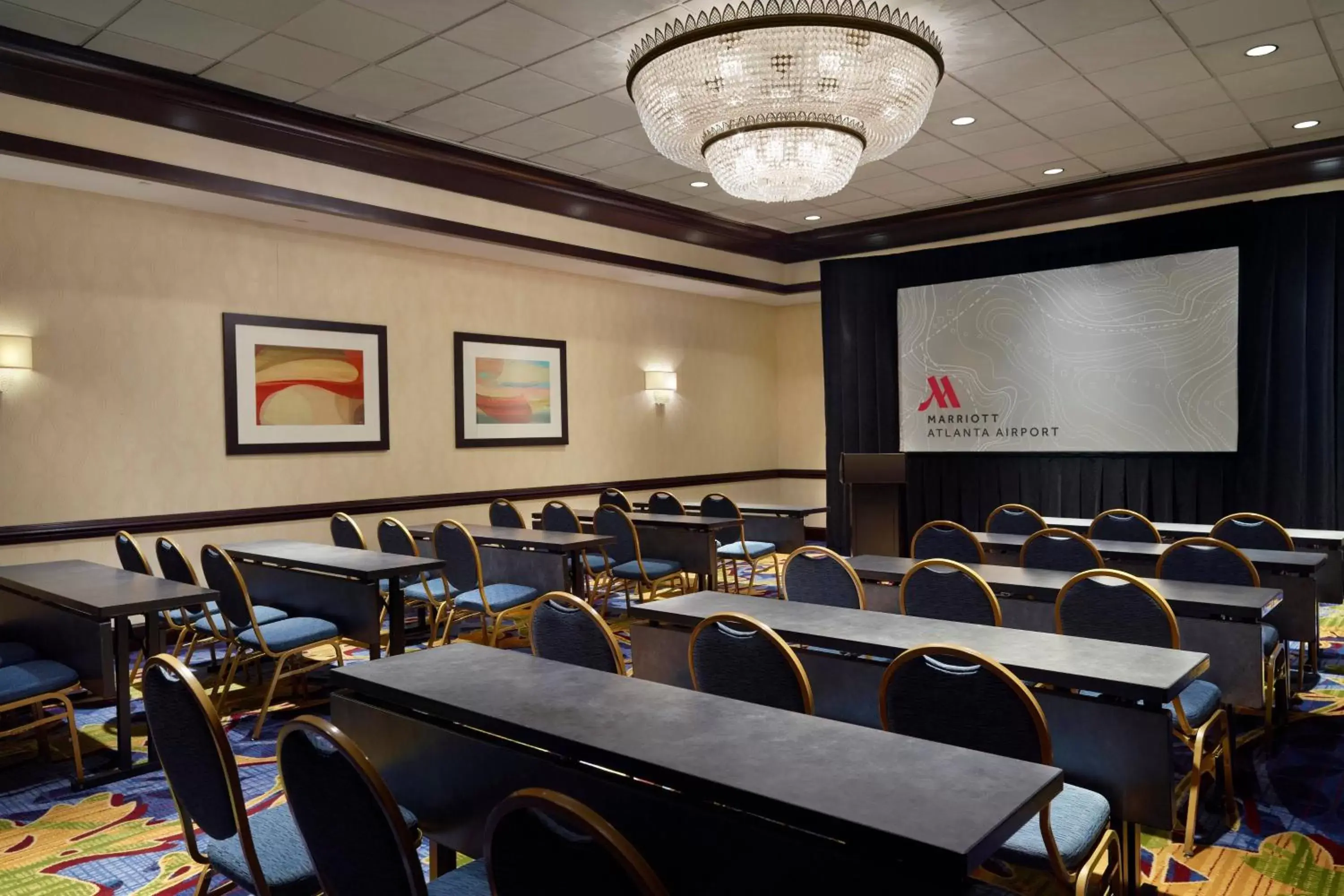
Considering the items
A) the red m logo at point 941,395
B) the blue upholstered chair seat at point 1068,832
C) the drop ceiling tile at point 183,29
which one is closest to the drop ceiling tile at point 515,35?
the drop ceiling tile at point 183,29

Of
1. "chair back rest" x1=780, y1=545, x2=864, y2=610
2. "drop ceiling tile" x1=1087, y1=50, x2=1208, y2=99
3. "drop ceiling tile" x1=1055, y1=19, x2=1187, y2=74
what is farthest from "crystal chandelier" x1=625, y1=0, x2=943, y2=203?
"chair back rest" x1=780, y1=545, x2=864, y2=610

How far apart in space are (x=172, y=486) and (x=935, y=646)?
18.8ft

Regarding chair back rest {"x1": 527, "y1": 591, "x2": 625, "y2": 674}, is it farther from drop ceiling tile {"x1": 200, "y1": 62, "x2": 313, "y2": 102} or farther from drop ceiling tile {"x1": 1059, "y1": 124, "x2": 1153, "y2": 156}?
drop ceiling tile {"x1": 1059, "y1": 124, "x2": 1153, "y2": 156}

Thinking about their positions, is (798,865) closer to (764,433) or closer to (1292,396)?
(1292,396)

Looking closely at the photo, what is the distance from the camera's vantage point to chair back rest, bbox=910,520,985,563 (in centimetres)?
498

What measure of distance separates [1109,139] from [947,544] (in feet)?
13.1

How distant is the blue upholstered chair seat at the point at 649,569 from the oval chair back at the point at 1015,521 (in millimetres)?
2143

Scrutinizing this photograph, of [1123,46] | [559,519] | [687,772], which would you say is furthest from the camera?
[559,519]

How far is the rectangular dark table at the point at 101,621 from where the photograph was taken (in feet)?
12.0

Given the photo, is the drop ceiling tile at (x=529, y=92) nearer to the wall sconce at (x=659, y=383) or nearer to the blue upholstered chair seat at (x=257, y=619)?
the blue upholstered chair seat at (x=257, y=619)

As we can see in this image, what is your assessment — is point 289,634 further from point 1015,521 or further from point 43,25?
point 1015,521

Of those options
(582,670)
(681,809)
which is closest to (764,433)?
(582,670)

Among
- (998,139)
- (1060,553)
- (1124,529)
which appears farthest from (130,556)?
(998,139)

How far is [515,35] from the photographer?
4906 millimetres
